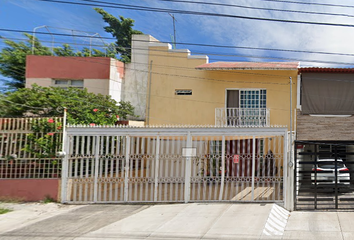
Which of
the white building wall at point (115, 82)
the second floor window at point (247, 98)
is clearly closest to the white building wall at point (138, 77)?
the white building wall at point (115, 82)

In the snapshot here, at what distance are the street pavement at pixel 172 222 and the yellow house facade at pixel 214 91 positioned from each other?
22.2 ft

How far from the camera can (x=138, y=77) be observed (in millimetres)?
15102

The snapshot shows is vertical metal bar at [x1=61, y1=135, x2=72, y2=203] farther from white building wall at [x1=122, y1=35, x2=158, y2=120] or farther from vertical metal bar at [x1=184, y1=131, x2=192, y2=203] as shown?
white building wall at [x1=122, y1=35, x2=158, y2=120]

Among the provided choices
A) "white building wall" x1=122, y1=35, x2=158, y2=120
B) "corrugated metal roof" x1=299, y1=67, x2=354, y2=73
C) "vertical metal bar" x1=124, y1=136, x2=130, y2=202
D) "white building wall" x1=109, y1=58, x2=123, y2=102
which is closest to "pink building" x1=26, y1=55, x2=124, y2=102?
"white building wall" x1=109, y1=58, x2=123, y2=102

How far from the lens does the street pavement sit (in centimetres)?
553

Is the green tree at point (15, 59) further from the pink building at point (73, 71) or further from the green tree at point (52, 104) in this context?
the green tree at point (52, 104)

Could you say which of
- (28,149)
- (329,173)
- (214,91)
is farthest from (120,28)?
(329,173)

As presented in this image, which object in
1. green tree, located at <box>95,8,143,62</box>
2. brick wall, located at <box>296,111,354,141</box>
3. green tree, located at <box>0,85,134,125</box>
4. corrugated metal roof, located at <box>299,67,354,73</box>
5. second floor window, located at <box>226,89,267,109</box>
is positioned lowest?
brick wall, located at <box>296,111,354,141</box>

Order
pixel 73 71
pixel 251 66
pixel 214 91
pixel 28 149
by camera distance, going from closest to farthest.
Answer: pixel 28 149 → pixel 251 66 → pixel 214 91 → pixel 73 71

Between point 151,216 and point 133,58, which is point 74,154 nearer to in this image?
point 151,216

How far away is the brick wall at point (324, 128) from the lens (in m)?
12.7

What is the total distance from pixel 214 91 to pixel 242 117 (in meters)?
1.88

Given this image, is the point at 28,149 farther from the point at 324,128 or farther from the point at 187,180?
the point at 324,128

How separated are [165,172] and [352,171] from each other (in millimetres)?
4954
